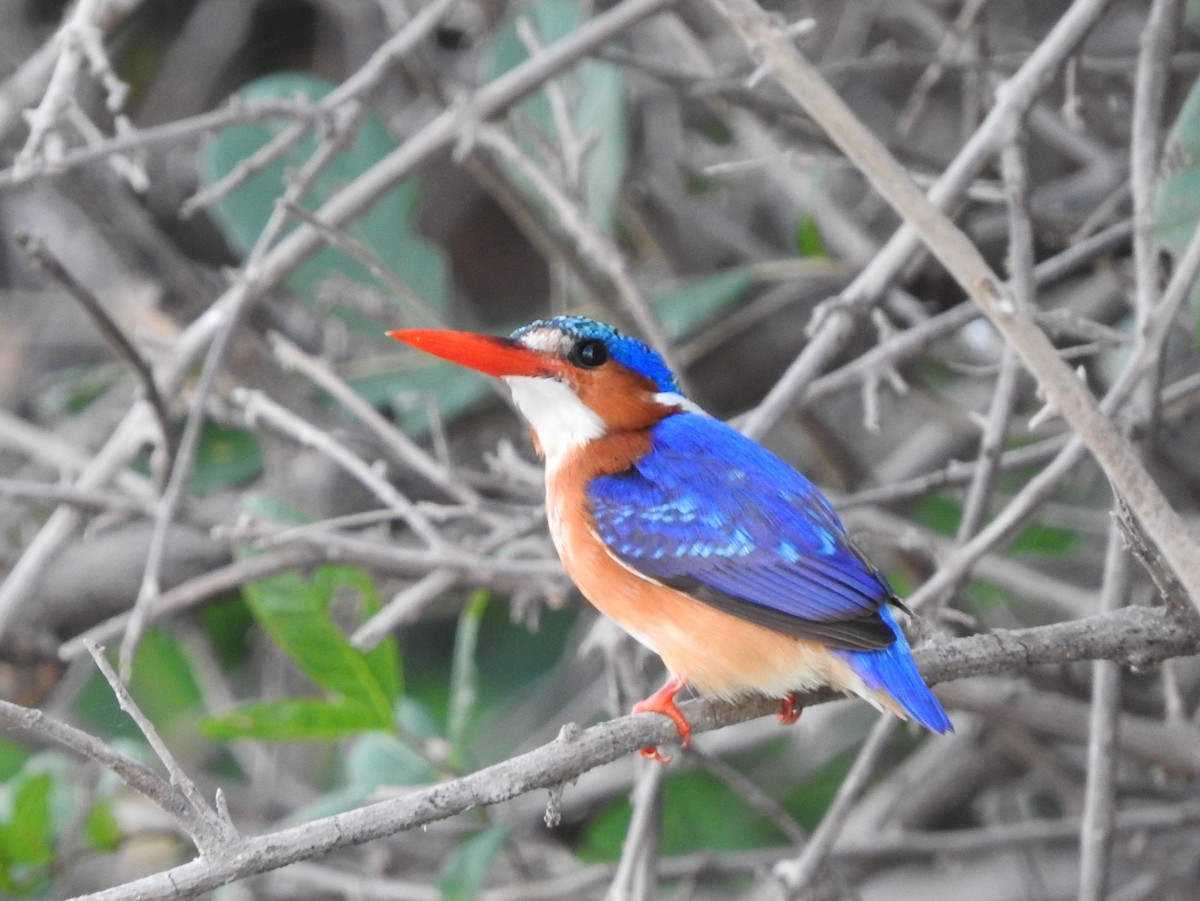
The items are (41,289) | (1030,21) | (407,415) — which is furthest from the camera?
(41,289)

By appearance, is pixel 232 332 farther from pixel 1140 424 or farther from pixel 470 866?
pixel 1140 424

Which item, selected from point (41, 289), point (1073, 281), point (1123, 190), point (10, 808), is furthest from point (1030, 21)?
point (10, 808)

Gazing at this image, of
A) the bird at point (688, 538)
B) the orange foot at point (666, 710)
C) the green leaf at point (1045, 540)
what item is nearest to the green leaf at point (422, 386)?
the bird at point (688, 538)

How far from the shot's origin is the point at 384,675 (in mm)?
2850

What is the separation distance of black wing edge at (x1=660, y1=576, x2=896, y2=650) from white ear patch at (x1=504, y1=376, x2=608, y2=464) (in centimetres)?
39

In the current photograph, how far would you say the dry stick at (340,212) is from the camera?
2766 mm

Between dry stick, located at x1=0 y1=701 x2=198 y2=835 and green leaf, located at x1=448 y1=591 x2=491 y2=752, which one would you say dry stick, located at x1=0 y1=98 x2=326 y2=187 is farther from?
dry stick, located at x1=0 y1=701 x2=198 y2=835

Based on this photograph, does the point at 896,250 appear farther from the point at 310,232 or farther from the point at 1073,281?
the point at 1073,281

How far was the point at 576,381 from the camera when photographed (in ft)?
8.16

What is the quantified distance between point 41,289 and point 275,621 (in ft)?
8.50

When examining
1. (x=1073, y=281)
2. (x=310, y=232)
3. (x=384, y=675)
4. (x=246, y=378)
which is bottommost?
(x=1073, y=281)

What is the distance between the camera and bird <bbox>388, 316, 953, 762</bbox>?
2062 mm

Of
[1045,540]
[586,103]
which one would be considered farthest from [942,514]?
[586,103]

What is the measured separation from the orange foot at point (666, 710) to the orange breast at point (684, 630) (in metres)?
0.03
